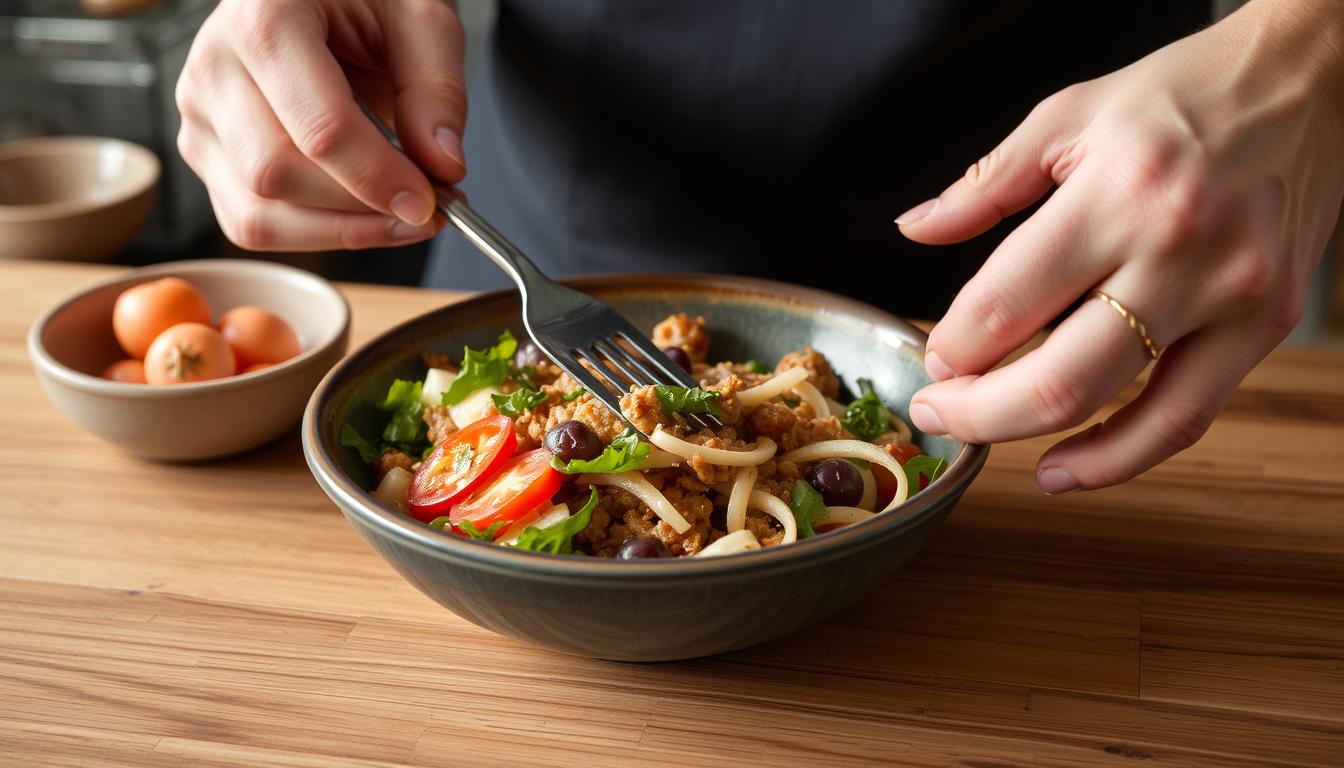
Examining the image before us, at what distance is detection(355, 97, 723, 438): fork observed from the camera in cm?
→ 149

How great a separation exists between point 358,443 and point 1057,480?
33.5 inches

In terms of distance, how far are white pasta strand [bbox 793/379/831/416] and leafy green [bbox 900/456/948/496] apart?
0.55ft

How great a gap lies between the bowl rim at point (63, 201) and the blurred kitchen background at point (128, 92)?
75 cm

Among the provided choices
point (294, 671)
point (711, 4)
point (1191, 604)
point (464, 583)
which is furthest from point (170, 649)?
point (711, 4)

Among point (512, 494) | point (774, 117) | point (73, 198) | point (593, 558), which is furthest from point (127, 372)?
point (73, 198)

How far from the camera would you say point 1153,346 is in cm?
116

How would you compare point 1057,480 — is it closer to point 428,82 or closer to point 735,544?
point 735,544

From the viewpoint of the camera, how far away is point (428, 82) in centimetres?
173

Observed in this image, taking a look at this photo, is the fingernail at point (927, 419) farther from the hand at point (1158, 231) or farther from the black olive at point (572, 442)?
the black olive at point (572, 442)

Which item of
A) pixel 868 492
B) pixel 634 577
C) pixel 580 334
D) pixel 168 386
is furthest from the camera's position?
pixel 168 386

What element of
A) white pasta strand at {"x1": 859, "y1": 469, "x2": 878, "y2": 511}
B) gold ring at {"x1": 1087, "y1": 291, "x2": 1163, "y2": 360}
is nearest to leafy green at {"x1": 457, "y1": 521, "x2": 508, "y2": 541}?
white pasta strand at {"x1": 859, "y1": 469, "x2": 878, "y2": 511}

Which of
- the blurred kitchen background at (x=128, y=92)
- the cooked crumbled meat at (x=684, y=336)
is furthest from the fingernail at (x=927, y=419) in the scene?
the blurred kitchen background at (x=128, y=92)

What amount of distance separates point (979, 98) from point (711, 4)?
0.52 m

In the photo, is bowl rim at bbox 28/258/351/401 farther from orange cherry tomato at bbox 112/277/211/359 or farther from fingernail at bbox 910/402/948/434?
fingernail at bbox 910/402/948/434
